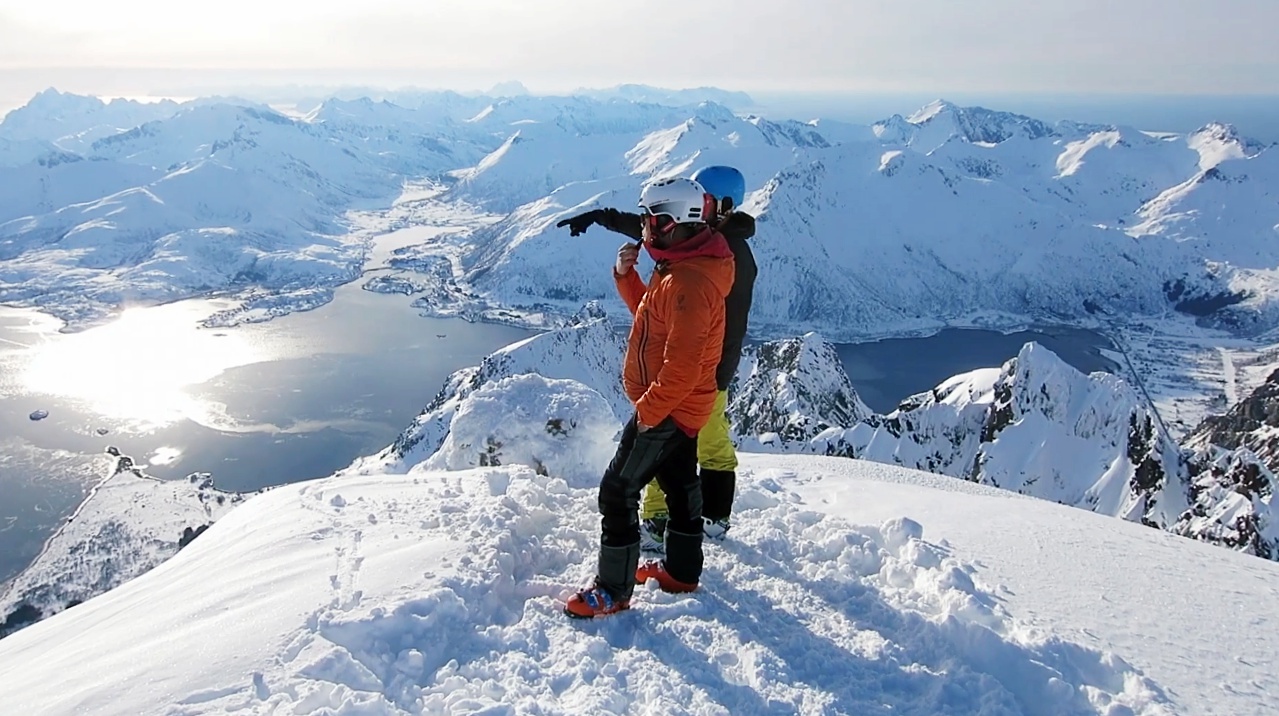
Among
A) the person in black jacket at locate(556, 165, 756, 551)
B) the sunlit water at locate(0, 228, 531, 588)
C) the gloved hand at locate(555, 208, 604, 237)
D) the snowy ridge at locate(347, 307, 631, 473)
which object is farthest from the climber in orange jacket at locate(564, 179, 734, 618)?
the sunlit water at locate(0, 228, 531, 588)

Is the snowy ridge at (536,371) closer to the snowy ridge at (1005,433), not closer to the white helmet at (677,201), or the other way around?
the snowy ridge at (1005,433)

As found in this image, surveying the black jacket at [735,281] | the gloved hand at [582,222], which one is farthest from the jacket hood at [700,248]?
the gloved hand at [582,222]

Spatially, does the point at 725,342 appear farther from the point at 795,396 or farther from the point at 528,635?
the point at 795,396

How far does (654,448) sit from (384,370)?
115 metres

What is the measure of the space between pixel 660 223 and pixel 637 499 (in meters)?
2.15

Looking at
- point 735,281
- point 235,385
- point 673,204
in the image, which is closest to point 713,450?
point 735,281

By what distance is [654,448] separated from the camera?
5.66 metres

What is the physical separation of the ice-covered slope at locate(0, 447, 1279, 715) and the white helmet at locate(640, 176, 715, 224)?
2940 millimetres

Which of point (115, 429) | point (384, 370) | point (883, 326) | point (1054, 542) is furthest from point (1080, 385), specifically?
point (883, 326)

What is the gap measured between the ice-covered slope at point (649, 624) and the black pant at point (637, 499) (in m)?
0.32

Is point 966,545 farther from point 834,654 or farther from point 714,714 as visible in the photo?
point 714,714

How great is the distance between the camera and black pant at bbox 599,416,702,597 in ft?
18.5

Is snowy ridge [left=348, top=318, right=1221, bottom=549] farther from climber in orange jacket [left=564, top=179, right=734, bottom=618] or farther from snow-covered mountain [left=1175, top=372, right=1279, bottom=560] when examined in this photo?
climber in orange jacket [left=564, top=179, right=734, bottom=618]

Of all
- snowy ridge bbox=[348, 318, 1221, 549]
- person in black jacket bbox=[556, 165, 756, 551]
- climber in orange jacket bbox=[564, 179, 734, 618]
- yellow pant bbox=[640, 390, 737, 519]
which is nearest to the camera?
climber in orange jacket bbox=[564, 179, 734, 618]
